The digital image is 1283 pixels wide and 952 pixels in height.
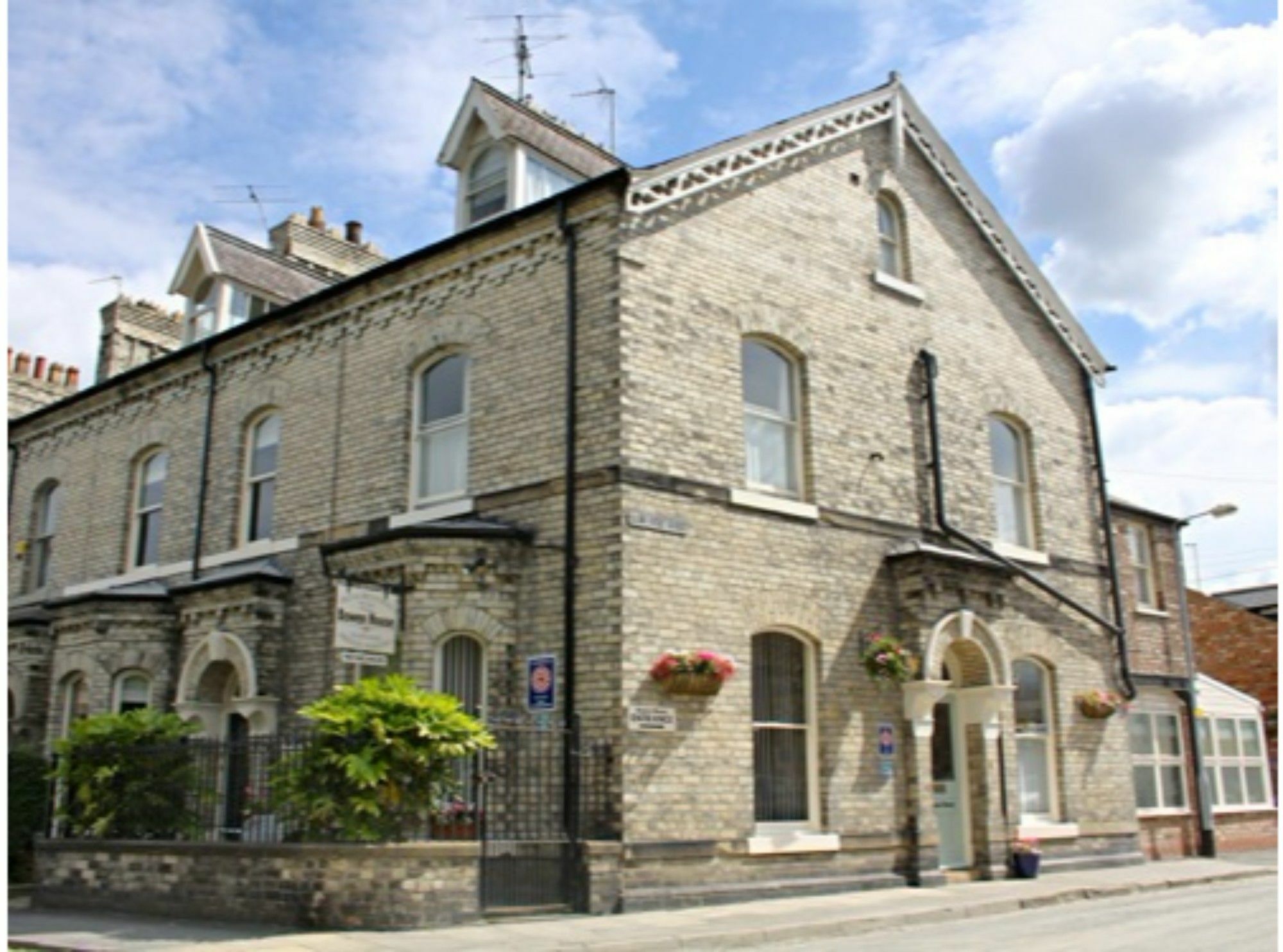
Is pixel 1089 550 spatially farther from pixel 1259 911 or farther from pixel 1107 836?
pixel 1259 911

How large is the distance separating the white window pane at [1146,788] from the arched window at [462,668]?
12.4m

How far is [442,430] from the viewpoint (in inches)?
653

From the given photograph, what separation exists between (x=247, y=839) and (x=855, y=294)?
10.7m

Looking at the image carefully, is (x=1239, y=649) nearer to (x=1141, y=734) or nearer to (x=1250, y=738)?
(x=1250, y=738)

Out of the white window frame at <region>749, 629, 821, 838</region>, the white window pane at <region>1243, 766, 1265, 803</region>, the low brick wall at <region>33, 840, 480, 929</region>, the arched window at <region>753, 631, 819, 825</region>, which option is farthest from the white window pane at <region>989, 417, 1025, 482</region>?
the low brick wall at <region>33, 840, 480, 929</region>

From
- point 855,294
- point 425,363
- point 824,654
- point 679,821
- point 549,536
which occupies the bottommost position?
point 679,821

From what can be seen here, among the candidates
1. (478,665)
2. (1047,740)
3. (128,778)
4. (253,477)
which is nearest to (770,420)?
(478,665)

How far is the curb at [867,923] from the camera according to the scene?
10.7m

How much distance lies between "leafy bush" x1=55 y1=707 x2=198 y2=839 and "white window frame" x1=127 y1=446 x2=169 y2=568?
6731mm

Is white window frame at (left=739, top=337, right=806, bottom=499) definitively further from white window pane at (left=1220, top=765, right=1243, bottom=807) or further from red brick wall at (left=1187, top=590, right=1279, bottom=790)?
red brick wall at (left=1187, top=590, right=1279, bottom=790)

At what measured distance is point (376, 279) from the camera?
695 inches

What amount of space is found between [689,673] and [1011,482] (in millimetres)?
8518

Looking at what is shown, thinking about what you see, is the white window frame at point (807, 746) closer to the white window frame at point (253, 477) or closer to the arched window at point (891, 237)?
the arched window at point (891, 237)

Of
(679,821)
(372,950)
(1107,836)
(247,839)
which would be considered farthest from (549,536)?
(1107,836)
